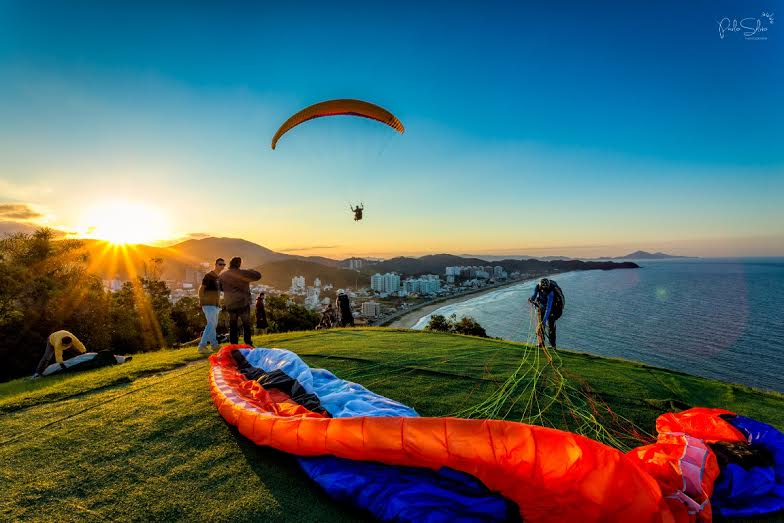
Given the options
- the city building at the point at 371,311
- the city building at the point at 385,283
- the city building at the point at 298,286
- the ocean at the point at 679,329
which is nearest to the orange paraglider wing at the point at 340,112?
the ocean at the point at 679,329

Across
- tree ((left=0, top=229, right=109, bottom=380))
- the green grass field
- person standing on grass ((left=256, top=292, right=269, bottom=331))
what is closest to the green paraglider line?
the green grass field

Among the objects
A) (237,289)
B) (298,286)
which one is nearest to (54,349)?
(237,289)

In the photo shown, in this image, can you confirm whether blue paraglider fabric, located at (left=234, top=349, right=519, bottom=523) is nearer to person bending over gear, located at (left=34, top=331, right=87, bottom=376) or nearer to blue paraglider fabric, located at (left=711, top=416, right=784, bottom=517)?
blue paraglider fabric, located at (left=711, top=416, right=784, bottom=517)

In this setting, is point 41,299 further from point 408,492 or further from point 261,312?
point 408,492

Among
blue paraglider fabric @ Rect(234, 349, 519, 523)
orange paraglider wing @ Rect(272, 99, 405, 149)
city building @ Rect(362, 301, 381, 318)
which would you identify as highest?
orange paraglider wing @ Rect(272, 99, 405, 149)

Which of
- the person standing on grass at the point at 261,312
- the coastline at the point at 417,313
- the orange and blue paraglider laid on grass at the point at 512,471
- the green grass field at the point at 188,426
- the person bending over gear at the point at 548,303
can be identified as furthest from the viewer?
the coastline at the point at 417,313

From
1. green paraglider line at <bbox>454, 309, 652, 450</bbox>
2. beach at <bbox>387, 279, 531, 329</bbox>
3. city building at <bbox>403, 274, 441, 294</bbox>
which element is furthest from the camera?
city building at <bbox>403, 274, 441, 294</bbox>

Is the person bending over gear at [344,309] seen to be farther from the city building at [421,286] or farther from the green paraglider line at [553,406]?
the city building at [421,286]
